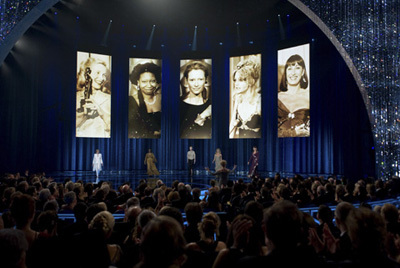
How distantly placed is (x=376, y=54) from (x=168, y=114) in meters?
12.5

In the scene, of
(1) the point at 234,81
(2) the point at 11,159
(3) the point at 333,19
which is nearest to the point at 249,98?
(1) the point at 234,81

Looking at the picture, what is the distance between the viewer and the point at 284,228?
158cm

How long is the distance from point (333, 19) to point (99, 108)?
12.6 metres

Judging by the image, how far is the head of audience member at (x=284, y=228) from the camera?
1568 millimetres

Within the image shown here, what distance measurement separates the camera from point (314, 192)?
6797 mm

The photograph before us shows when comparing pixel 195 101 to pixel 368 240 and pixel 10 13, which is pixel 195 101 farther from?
pixel 368 240

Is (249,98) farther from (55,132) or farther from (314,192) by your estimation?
(314,192)

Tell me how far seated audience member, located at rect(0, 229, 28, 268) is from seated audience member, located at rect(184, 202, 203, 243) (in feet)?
5.03

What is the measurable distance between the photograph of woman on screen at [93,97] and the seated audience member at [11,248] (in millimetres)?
17360

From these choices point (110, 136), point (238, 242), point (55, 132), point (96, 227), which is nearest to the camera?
point (238, 242)

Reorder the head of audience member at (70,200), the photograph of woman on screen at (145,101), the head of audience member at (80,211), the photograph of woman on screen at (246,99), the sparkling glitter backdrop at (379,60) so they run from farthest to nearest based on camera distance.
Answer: the photograph of woman on screen at (145,101) < the photograph of woman on screen at (246,99) < the sparkling glitter backdrop at (379,60) < the head of audience member at (70,200) < the head of audience member at (80,211)

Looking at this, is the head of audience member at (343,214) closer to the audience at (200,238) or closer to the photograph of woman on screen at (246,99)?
the audience at (200,238)

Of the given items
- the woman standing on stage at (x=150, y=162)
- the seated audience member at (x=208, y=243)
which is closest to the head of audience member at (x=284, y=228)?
the seated audience member at (x=208, y=243)

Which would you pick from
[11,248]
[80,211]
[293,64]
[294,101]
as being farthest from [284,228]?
[293,64]
